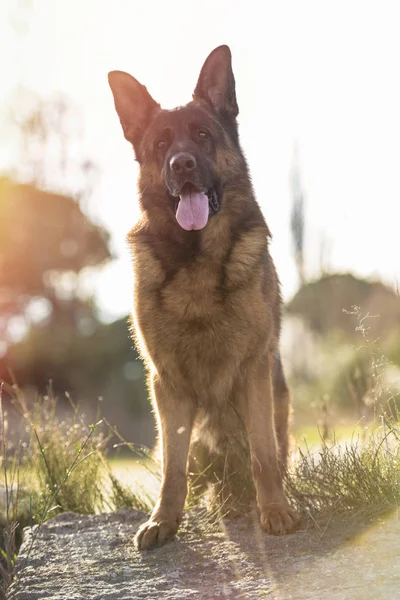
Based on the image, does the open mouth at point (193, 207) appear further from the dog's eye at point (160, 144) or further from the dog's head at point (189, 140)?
the dog's eye at point (160, 144)

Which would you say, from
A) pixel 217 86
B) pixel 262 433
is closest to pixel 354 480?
pixel 262 433

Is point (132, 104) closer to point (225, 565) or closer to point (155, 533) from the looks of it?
point (155, 533)

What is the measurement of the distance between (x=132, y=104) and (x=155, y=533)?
2695 mm

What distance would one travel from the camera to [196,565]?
302 cm

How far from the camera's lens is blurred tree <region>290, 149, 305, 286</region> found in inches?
736

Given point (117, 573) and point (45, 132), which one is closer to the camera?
point (117, 573)

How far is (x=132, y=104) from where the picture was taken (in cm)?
448

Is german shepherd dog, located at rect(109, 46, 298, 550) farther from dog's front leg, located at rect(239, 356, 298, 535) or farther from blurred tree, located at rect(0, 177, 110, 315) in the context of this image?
blurred tree, located at rect(0, 177, 110, 315)

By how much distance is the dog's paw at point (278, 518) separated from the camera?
132 inches

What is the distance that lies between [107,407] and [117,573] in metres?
13.2

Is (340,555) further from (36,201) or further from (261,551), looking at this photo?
(36,201)

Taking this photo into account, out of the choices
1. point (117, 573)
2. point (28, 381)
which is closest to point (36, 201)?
point (28, 381)

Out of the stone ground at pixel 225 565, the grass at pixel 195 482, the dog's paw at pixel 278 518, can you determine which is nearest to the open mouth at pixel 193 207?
the grass at pixel 195 482

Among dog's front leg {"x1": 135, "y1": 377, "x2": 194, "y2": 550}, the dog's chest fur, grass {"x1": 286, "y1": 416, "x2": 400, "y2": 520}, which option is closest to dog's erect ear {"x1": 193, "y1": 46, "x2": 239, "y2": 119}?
the dog's chest fur
